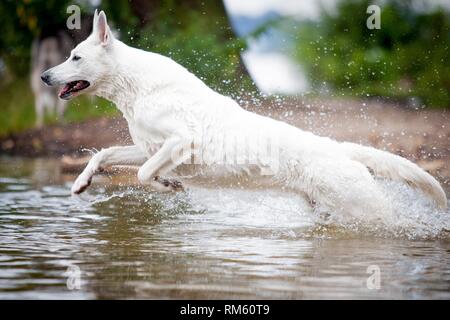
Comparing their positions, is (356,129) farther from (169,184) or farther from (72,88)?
(72,88)

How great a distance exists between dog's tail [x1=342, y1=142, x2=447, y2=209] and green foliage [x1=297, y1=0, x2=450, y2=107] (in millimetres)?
6708

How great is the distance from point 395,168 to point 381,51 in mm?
7917

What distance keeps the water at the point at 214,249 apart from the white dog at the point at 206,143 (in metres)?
0.29

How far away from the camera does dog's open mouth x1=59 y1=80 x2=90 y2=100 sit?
5762mm

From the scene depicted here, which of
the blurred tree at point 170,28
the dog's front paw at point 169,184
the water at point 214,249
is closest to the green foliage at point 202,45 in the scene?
the blurred tree at point 170,28

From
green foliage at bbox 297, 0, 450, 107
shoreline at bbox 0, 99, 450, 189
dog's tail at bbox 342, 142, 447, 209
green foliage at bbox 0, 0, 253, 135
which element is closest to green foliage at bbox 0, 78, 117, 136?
green foliage at bbox 0, 0, 253, 135

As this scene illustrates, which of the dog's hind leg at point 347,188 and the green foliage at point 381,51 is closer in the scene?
the dog's hind leg at point 347,188

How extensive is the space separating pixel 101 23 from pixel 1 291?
2.53 meters

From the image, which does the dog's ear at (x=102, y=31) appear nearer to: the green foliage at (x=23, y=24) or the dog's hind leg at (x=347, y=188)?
the dog's hind leg at (x=347, y=188)

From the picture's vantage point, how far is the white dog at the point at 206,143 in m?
5.27

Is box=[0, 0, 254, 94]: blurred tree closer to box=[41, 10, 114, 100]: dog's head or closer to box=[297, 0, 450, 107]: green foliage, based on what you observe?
box=[297, 0, 450, 107]: green foliage

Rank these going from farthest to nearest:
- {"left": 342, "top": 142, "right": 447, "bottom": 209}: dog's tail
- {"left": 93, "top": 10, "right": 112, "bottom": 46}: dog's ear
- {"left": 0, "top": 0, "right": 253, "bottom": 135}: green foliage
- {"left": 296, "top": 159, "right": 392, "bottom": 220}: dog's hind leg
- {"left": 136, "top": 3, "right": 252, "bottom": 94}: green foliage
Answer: {"left": 0, "top": 0, "right": 253, "bottom": 135}: green foliage
{"left": 136, "top": 3, "right": 252, "bottom": 94}: green foliage
{"left": 93, "top": 10, "right": 112, "bottom": 46}: dog's ear
{"left": 342, "top": 142, "right": 447, "bottom": 209}: dog's tail
{"left": 296, "top": 159, "right": 392, "bottom": 220}: dog's hind leg

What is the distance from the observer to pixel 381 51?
42.4 ft
